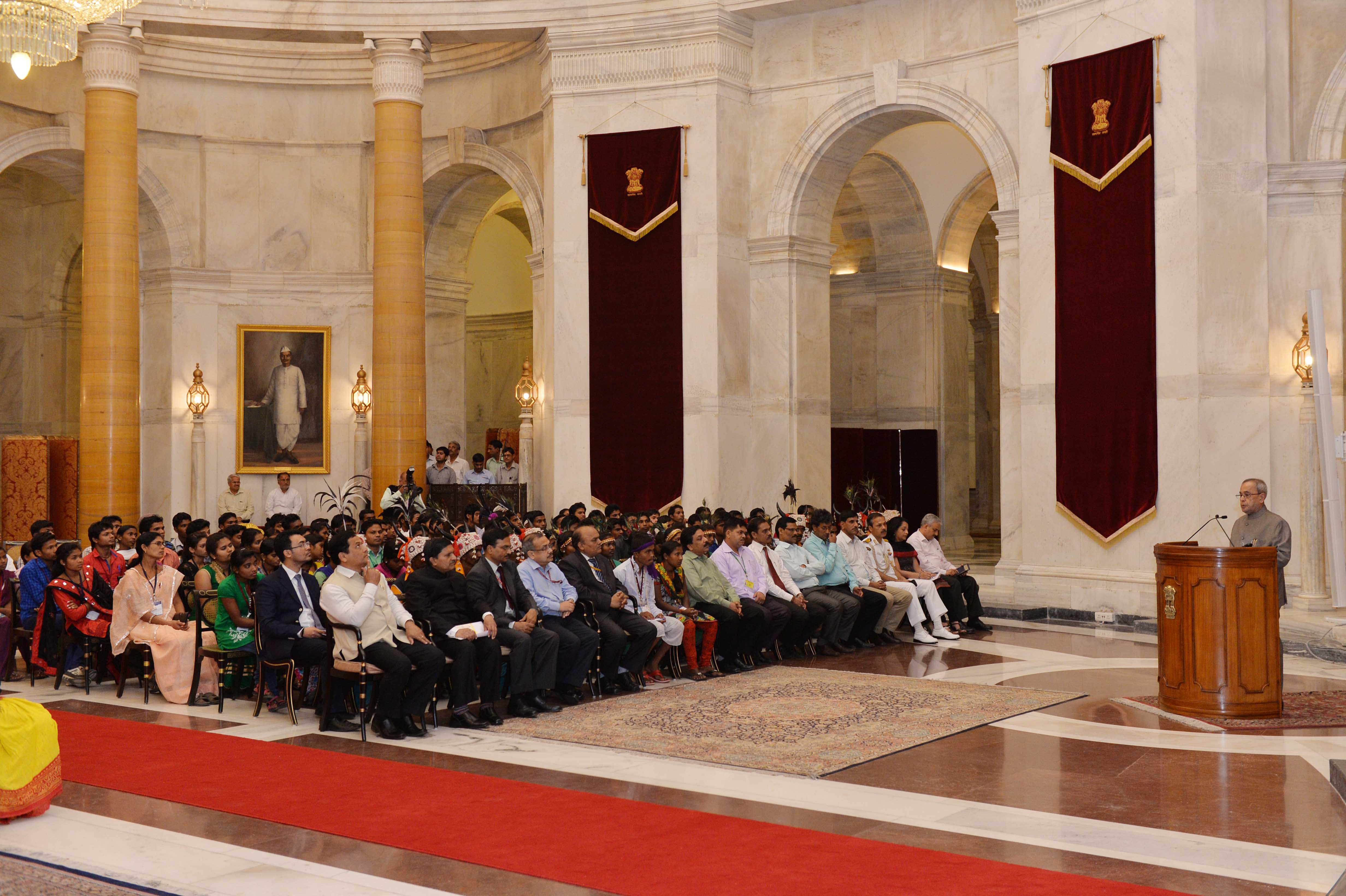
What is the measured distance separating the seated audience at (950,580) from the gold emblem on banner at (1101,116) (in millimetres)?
4356

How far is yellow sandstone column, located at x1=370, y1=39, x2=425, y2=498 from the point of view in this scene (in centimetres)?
1694

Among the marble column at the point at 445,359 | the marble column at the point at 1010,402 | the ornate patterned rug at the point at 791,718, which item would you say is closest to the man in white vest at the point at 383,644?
the ornate patterned rug at the point at 791,718

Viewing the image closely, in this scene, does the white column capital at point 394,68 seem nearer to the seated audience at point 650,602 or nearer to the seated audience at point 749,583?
the seated audience at point 749,583

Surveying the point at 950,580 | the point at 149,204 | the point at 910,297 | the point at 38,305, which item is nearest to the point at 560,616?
the point at 950,580

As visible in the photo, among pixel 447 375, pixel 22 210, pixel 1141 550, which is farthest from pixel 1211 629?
pixel 22 210

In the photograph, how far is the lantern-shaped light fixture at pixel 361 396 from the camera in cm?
1938

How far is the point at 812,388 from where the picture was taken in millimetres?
16906

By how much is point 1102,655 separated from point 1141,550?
2.12 meters

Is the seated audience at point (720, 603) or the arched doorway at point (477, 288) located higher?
the arched doorway at point (477, 288)

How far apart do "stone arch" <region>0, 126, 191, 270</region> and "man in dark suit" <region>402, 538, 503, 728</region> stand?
12254 mm

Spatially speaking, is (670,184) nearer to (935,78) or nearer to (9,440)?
(935,78)

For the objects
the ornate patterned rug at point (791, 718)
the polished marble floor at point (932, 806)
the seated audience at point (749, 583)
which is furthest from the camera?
the seated audience at point (749, 583)

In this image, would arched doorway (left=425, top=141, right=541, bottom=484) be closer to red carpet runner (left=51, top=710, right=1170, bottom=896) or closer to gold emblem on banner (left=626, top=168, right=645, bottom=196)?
gold emblem on banner (left=626, top=168, right=645, bottom=196)

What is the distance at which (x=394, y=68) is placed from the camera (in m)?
17.0
